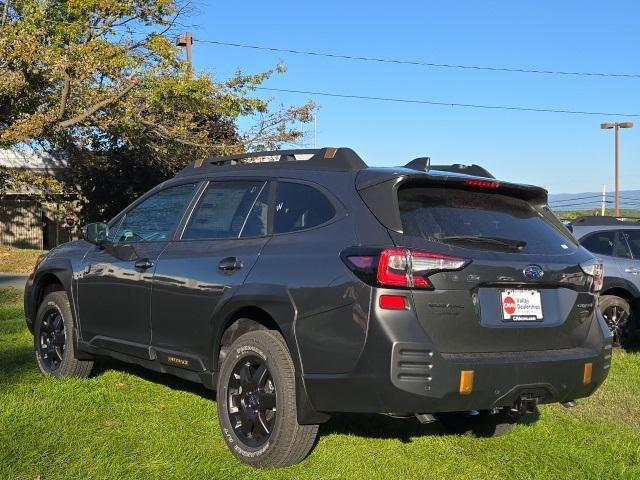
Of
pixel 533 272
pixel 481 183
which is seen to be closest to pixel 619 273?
pixel 481 183

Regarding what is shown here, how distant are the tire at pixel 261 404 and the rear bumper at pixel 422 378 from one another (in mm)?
220

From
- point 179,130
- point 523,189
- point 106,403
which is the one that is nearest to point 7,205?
point 179,130

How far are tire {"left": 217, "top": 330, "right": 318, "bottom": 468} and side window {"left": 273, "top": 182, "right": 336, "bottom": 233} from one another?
2.20 ft

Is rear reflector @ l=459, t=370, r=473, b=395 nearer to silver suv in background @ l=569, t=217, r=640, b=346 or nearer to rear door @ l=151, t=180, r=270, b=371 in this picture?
rear door @ l=151, t=180, r=270, b=371

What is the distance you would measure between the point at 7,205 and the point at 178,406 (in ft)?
92.5

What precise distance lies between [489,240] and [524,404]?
91 centimetres

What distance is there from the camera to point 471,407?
12.4 feet

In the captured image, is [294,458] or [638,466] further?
[638,466]

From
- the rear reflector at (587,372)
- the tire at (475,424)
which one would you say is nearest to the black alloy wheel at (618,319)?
the tire at (475,424)

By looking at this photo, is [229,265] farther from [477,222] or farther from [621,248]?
[621,248]

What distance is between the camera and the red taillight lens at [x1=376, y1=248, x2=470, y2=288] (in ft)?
12.0

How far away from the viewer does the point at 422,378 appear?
3.63 m

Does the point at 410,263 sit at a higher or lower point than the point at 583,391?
higher

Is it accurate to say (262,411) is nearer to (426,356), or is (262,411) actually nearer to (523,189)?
(426,356)
